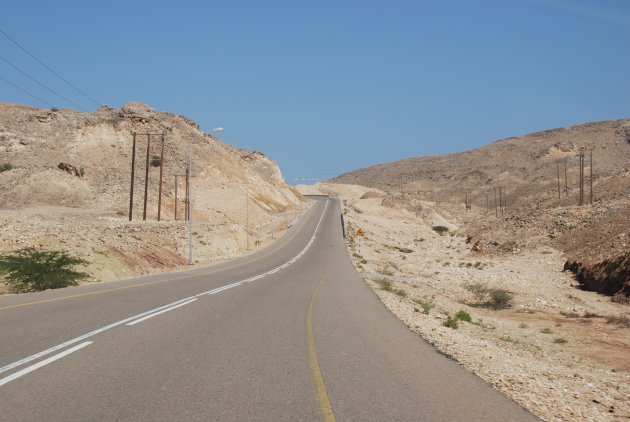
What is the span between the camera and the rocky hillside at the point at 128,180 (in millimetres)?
53125

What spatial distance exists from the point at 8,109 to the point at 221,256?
92.3 m

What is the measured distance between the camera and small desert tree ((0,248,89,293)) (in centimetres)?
2131

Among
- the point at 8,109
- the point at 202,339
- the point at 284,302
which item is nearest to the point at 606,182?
the point at 284,302

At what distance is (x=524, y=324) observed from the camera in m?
22.4

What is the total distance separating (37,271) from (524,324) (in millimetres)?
19465

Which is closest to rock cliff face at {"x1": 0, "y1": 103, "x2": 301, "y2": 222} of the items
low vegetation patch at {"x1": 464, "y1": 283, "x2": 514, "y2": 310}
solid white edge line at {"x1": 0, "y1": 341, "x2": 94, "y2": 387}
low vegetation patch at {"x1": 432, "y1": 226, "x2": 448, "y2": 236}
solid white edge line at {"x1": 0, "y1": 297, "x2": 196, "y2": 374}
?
low vegetation patch at {"x1": 432, "y1": 226, "x2": 448, "y2": 236}

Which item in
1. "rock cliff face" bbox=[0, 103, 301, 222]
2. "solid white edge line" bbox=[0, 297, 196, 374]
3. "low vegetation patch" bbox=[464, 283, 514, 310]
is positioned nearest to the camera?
"solid white edge line" bbox=[0, 297, 196, 374]

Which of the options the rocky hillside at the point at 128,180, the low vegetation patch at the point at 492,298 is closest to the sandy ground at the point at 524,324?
the low vegetation patch at the point at 492,298

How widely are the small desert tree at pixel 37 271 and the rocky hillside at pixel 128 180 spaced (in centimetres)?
1269

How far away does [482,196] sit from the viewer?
182625mm

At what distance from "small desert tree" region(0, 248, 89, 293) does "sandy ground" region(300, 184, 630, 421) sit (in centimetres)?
1287

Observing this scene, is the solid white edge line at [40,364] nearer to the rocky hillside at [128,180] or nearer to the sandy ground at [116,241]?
the sandy ground at [116,241]

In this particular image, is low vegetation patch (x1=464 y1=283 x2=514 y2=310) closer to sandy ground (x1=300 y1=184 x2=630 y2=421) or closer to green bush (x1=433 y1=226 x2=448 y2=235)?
sandy ground (x1=300 y1=184 x2=630 y2=421)

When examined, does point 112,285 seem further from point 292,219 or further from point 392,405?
point 292,219
